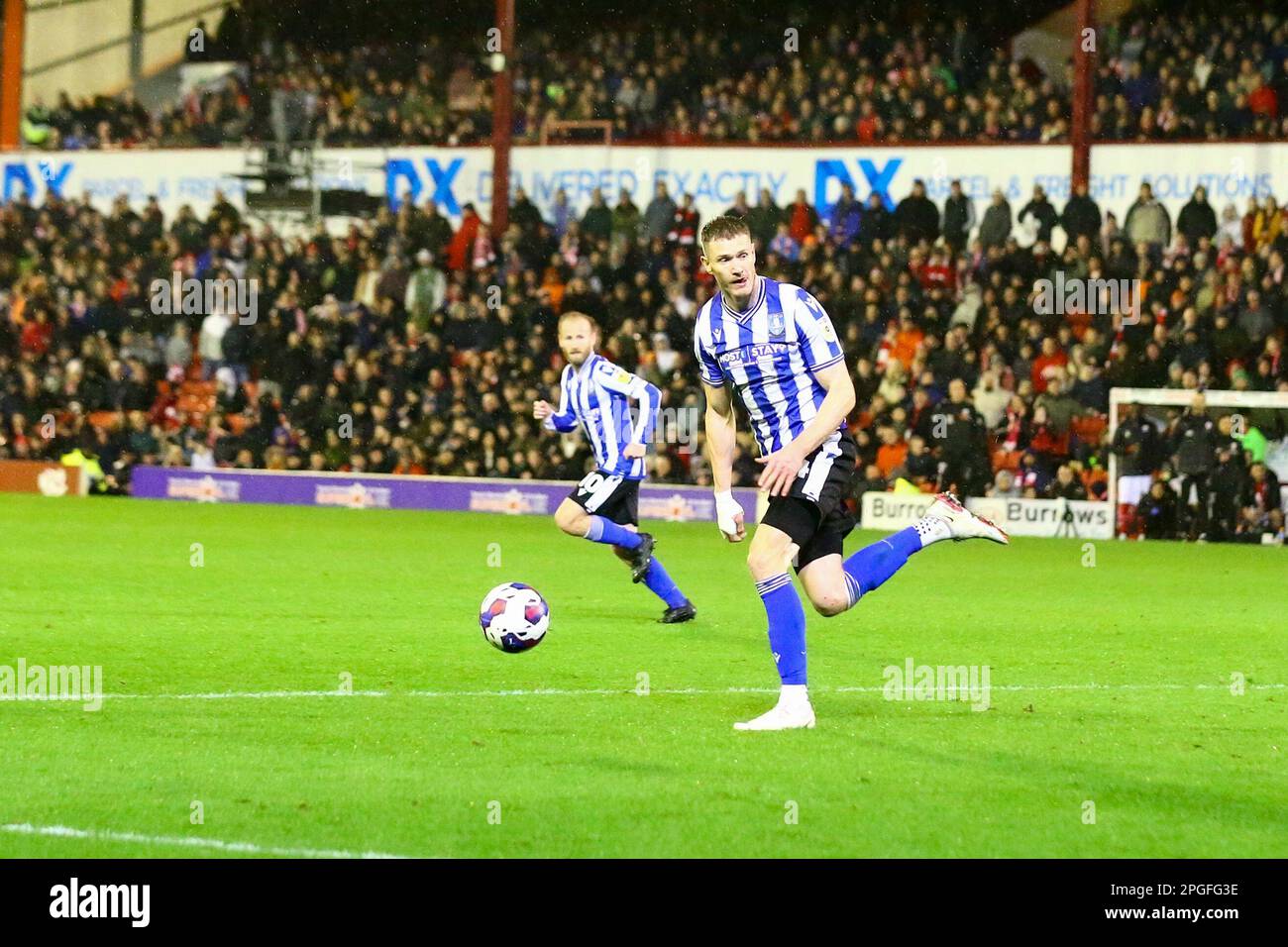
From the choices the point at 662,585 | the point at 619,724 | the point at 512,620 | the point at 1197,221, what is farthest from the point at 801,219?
the point at 619,724

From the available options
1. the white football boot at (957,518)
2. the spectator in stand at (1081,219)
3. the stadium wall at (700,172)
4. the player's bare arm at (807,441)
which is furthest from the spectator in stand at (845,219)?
the player's bare arm at (807,441)

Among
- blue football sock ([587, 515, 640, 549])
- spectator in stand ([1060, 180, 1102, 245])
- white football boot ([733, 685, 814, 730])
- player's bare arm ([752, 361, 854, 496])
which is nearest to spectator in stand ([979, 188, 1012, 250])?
spectator in stand ([1060, 180, 1102, 245])

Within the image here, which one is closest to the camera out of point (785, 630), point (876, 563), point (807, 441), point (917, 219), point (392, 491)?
point (807, 441)

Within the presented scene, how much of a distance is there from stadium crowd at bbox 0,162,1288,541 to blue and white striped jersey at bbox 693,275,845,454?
14311 mm

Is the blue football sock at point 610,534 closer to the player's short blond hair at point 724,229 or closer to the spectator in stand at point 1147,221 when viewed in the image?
the player's short blond hair at point 724,229

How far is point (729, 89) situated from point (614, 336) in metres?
7.04

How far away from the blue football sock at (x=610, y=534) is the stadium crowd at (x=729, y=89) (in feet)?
52.8

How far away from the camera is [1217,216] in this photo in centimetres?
2575

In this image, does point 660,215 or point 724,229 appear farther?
point 660,215

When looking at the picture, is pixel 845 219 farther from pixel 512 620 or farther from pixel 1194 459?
pixel 512 620

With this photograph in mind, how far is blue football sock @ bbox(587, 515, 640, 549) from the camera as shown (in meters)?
13.0

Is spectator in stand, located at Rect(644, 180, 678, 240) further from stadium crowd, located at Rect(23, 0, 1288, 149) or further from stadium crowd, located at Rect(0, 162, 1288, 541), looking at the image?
stadium crowd, located at Rect(23, 0, 1288, 149)

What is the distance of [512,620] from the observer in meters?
9.98
